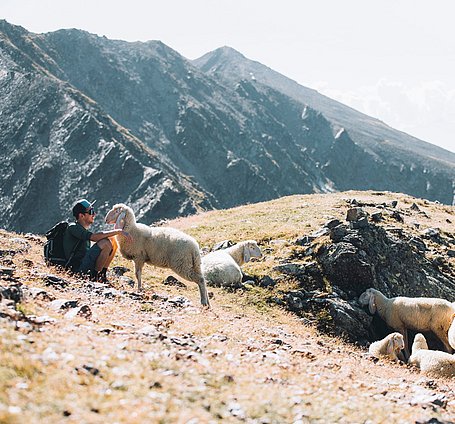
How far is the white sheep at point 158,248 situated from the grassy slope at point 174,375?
9.79 feet

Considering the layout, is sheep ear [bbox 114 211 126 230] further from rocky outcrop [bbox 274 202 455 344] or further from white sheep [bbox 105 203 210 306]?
rocky outcrop [bbox 274 202 455 344]

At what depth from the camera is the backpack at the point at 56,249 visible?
11.9m

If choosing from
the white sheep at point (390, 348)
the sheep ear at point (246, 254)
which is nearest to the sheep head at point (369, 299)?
the white sheep at point (390, 348)

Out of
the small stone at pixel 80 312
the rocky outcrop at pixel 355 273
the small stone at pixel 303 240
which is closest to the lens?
the small stone at pixel 80 312

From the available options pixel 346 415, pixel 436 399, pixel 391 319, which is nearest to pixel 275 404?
pixel 346 415

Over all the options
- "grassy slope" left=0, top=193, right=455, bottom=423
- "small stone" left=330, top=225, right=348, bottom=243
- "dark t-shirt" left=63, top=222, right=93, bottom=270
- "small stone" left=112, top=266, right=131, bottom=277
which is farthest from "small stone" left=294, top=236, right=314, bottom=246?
"dark t-shirt" left=63, top=222, right=93, bottom=270

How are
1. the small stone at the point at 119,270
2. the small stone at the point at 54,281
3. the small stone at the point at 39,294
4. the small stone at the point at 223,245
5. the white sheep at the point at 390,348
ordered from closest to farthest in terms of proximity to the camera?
the small stone at the point at 39,294 < the small stone at the point at 54,281 < the white sheep at the point at 390,348 < the small stone at the point at 119,270 < the small stone at the point at 223,245

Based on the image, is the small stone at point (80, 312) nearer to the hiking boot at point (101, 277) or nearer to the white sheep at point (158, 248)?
the hiking boot at point (101, 277)

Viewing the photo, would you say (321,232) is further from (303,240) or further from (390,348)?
(390,348)

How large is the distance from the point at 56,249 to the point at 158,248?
286cm

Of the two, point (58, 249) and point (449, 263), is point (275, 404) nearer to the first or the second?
point (58, 249)

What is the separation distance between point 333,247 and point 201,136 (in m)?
179

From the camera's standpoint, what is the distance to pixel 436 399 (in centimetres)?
657

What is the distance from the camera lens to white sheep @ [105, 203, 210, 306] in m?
13.5
